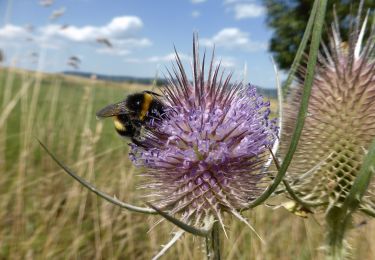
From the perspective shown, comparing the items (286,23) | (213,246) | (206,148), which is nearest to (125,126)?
(206,148)

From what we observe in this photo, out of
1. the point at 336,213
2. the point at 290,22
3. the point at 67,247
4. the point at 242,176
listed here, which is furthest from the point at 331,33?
the point at 290,22

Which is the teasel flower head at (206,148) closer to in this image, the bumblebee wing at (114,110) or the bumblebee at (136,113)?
the bumblebee at (136,113)

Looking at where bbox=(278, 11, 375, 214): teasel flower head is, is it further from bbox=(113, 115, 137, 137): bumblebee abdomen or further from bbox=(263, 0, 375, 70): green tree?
bbox=(263, 0, 375, 70): green tree

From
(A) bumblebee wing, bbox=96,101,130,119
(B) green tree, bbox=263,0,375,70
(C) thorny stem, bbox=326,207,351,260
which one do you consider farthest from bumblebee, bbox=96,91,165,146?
(B) green tree, bbox=263,0,375,70

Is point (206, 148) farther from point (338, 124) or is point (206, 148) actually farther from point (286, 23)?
point (286, 23)

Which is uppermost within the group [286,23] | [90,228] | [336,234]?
[286,23]

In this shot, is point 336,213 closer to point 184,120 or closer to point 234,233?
point 184,120
